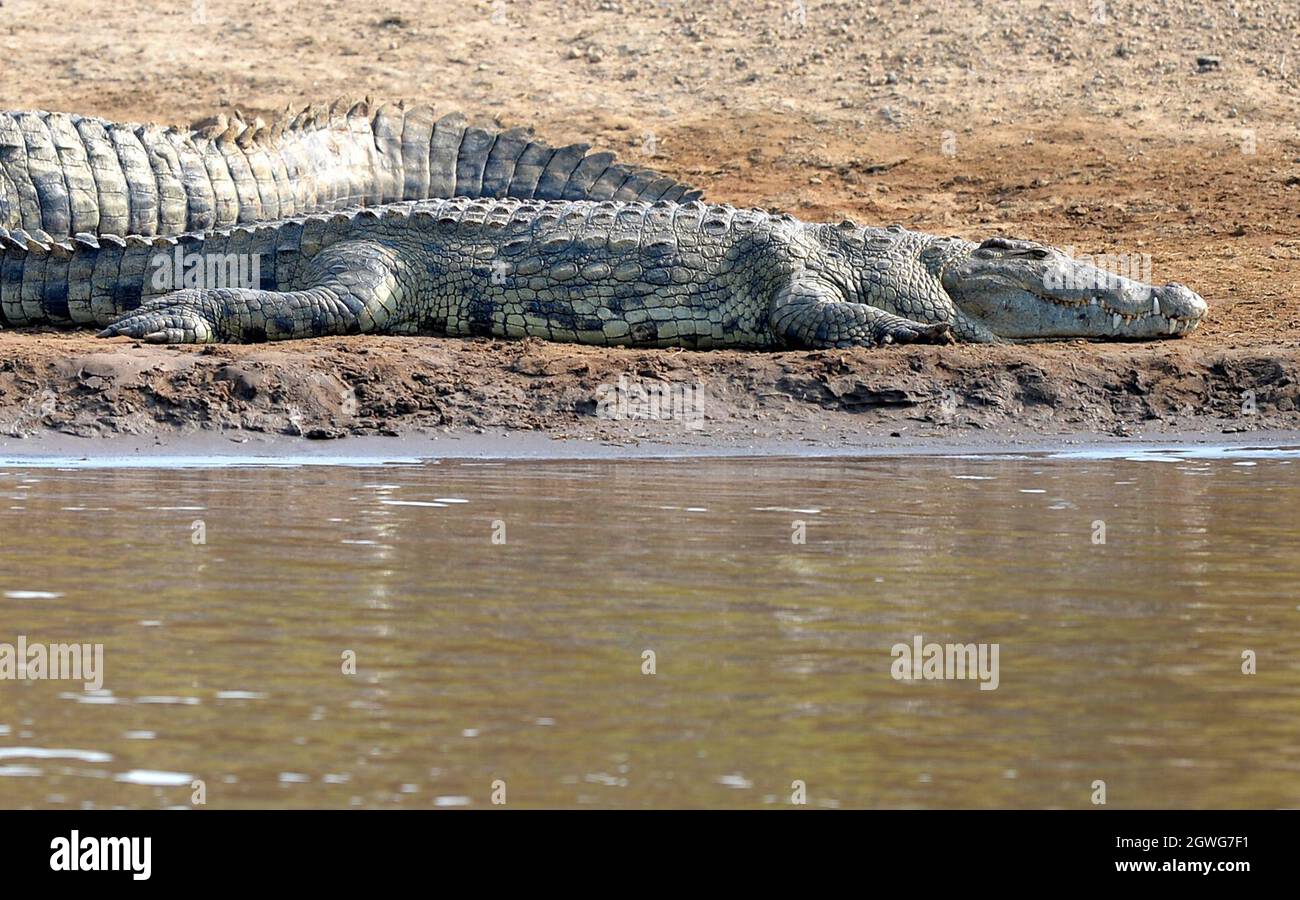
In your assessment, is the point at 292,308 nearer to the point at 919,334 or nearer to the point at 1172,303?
the point at 919,334

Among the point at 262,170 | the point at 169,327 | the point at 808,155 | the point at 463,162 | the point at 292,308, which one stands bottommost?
the point at 169,327

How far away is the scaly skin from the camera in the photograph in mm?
12836

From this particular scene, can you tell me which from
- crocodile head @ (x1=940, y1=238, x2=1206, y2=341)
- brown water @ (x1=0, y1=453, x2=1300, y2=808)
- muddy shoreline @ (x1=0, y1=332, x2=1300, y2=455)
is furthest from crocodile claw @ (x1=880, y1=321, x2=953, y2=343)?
brown water @ (x1=0, y1=453, x2=1300, y2=808)

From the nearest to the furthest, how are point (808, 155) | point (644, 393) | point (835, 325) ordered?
point (644, 393) < point (835, 325) < point (808, 155)

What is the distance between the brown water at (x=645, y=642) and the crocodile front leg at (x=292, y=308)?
2.81 metres

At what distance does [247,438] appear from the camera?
9297 millimetres

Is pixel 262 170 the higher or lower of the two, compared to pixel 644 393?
higher

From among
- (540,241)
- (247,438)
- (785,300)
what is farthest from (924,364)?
(247,438)

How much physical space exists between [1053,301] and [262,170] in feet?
18.2

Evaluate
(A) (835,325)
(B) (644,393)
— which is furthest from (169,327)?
(A) (835,325)

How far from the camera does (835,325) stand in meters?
10.7

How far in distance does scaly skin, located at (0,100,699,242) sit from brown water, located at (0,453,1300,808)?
5.44 m

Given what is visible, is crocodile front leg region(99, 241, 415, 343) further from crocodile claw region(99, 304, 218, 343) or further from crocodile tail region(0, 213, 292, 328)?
crocodile tail region(0, 213, 292, 328)

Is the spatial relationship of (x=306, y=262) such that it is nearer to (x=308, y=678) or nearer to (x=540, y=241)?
(x=540, y=241)
